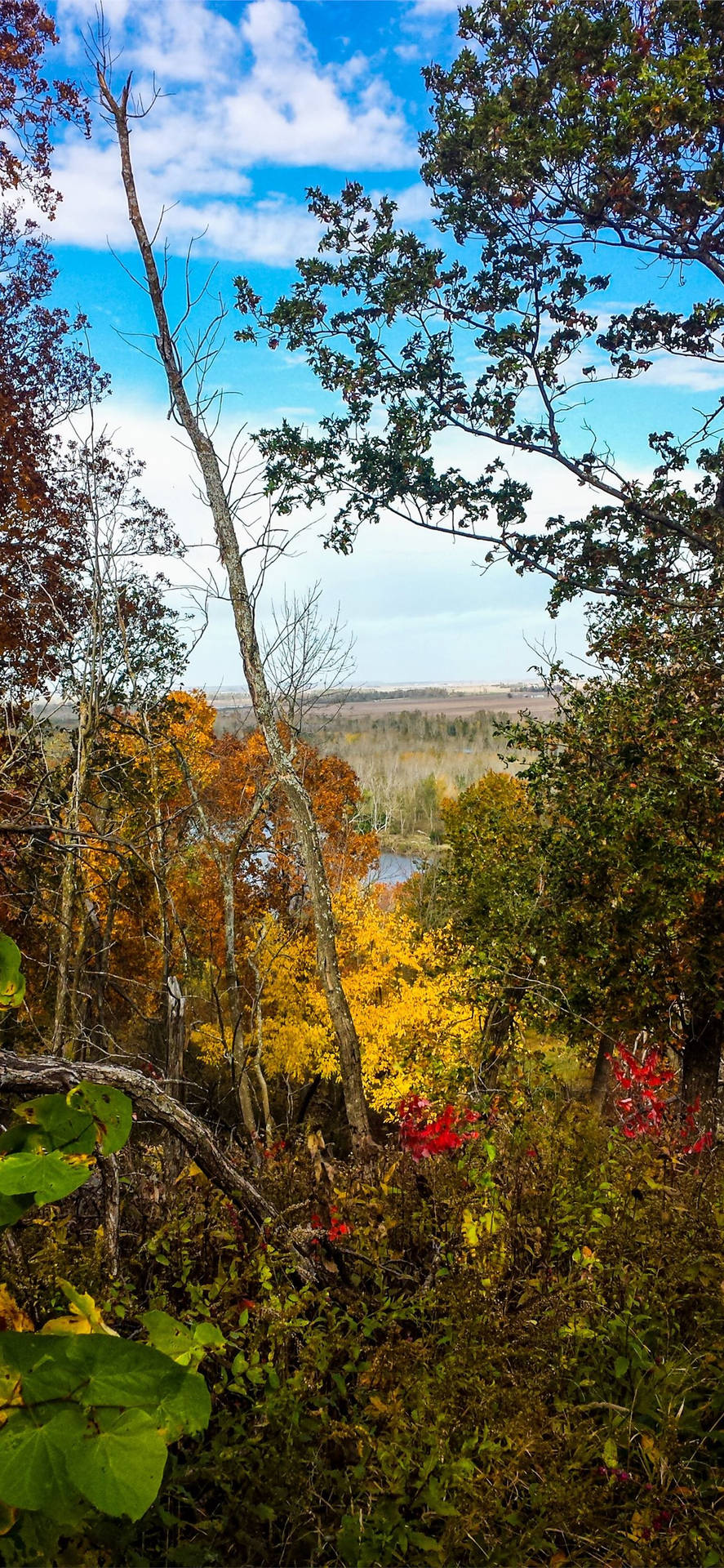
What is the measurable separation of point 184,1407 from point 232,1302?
6.79 ft

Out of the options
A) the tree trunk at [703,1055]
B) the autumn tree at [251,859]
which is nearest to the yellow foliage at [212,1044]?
the autumn tree at [251,859]

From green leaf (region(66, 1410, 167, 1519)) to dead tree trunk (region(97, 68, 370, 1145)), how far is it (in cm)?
851

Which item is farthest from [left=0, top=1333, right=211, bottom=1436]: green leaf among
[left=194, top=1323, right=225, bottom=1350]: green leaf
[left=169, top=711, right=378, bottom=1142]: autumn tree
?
[left=169, top=711, right=378, bottom=1142]: autumn tree

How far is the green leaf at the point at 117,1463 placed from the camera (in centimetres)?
74

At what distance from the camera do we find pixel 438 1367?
228 centimetres

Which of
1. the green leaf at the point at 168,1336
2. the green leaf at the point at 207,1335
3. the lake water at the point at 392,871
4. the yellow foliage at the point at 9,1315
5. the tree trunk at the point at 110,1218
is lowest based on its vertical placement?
the lake water at the point at 392,871

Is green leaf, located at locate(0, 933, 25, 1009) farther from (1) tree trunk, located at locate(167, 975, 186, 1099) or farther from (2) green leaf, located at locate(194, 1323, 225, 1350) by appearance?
(1) tree trunk, located at locate(167, 975, 186, 1099)

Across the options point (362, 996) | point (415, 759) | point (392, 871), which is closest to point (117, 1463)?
point (362, 996)

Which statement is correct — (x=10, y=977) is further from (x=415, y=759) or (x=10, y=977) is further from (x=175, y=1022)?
(x=415, y=759)

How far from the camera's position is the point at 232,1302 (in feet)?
8.47

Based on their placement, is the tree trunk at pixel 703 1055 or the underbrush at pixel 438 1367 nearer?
the underbrush at pixel 438 1367

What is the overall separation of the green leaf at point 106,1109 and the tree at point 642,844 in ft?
23.3

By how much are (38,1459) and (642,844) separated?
8.22 metres

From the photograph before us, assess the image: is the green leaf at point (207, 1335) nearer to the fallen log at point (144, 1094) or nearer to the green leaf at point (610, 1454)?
the fallen log at point (144, 1094)
